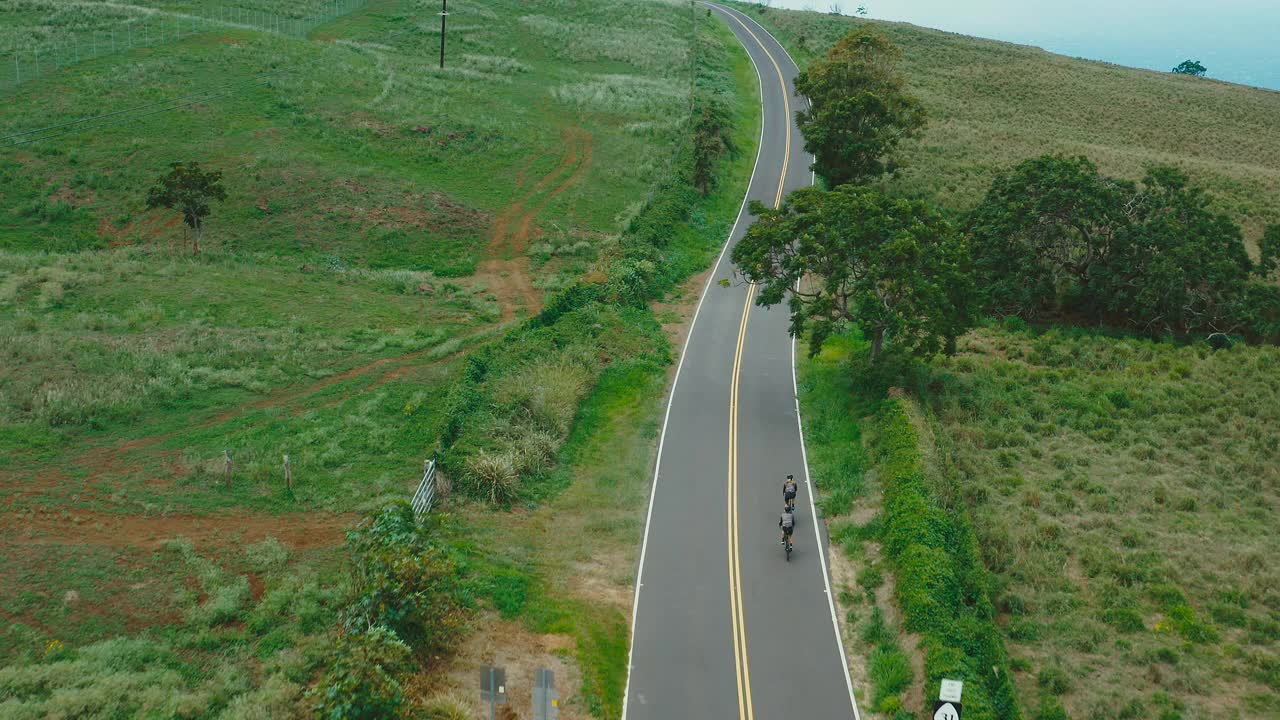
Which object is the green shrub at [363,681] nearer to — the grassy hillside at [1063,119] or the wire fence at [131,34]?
the grassy hillside at [1063,119]

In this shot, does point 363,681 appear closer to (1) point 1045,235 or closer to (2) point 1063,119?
(1) point 1045,235

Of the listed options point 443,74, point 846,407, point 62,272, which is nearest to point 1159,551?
point 846,407

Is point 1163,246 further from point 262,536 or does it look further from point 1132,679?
point 262,536

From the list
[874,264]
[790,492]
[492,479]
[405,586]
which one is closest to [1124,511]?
[790,492]

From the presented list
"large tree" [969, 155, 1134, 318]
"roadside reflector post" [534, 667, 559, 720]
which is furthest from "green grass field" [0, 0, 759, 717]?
"large tree" [969, 155, 1134, 318]

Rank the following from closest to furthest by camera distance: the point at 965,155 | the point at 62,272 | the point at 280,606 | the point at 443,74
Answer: the point at 280,606 → the point at 62,272 → the point at 965,155 → the point at 443,74
